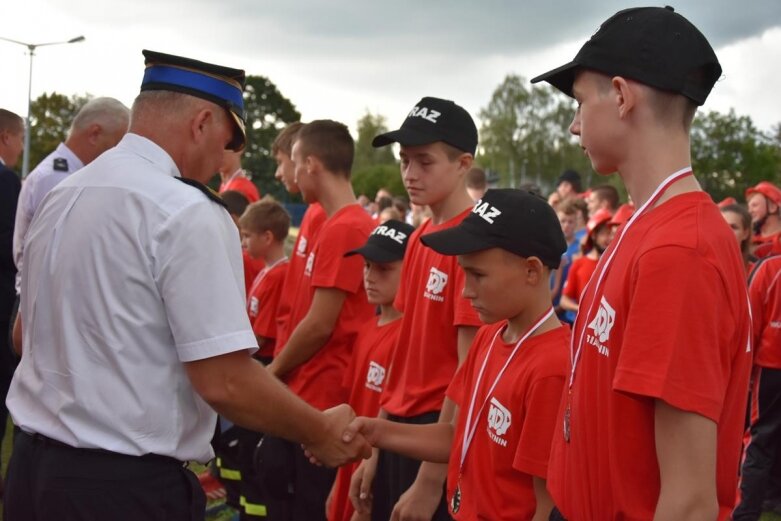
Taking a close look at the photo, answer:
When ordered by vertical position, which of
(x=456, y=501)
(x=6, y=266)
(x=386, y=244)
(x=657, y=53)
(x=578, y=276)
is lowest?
(x=456, y=501)

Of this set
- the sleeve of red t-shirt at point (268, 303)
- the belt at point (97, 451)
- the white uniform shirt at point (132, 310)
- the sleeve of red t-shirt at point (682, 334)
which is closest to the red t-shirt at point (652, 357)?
the sleeve of red t-shirt at point (682, 334)

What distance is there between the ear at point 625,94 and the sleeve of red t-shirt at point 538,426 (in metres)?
1.16

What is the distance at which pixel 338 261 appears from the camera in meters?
5.16

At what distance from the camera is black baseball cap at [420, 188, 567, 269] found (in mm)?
3250

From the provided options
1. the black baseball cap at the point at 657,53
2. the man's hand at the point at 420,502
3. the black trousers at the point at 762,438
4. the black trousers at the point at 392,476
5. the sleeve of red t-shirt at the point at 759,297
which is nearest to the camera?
the black baseball cap at the point at 657,53

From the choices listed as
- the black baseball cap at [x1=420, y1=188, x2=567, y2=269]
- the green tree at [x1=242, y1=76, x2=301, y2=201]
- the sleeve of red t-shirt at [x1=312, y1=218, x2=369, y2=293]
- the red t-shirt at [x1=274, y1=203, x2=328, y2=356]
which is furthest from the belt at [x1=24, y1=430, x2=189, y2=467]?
the green tree at [x1=242, y1=76, x2=301, y2=201]

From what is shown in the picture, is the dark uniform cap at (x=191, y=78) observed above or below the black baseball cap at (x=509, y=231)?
above

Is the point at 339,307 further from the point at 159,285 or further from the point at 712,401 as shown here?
the point at 712,401

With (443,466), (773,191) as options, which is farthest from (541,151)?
(443,466)

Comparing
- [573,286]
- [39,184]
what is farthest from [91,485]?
[573,286]

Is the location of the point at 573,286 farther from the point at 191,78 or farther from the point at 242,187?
the point at 191,78

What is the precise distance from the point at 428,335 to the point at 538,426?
1252 mm

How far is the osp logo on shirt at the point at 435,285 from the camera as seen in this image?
13.2ft

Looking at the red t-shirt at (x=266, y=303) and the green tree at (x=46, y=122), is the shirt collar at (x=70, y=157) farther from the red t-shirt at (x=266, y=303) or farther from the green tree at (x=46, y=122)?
the green tree at (x=46, y=122)
